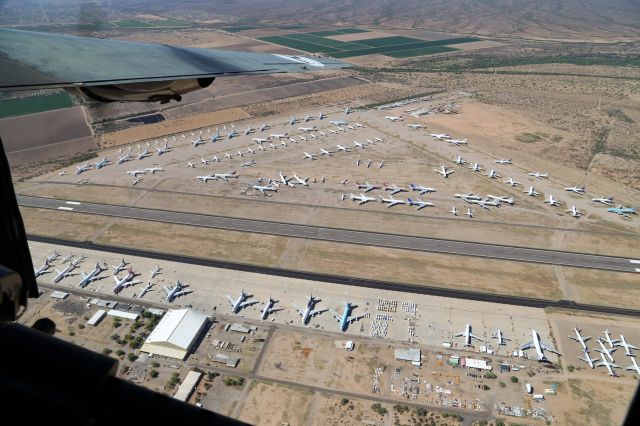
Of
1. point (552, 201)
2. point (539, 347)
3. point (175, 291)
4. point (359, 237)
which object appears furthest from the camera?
point (552, 201)

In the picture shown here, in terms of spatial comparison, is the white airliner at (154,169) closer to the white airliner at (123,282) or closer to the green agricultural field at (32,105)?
the white airliner at (123,282)

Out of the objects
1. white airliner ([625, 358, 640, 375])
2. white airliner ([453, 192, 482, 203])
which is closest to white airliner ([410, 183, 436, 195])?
white airliner ([453, 192, 482, 203])

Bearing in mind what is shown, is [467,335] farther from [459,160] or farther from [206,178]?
[206,178]

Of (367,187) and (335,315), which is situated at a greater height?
(367,187)

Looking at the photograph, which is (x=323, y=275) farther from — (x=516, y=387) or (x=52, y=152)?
(x=52, y=152)

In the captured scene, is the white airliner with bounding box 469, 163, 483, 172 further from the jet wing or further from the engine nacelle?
the engine nacelle

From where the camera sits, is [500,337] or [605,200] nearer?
[500,337]

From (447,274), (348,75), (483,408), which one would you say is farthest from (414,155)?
(348,75)

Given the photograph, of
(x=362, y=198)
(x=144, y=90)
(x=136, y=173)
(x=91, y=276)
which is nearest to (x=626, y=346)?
(x=362, y=198)
